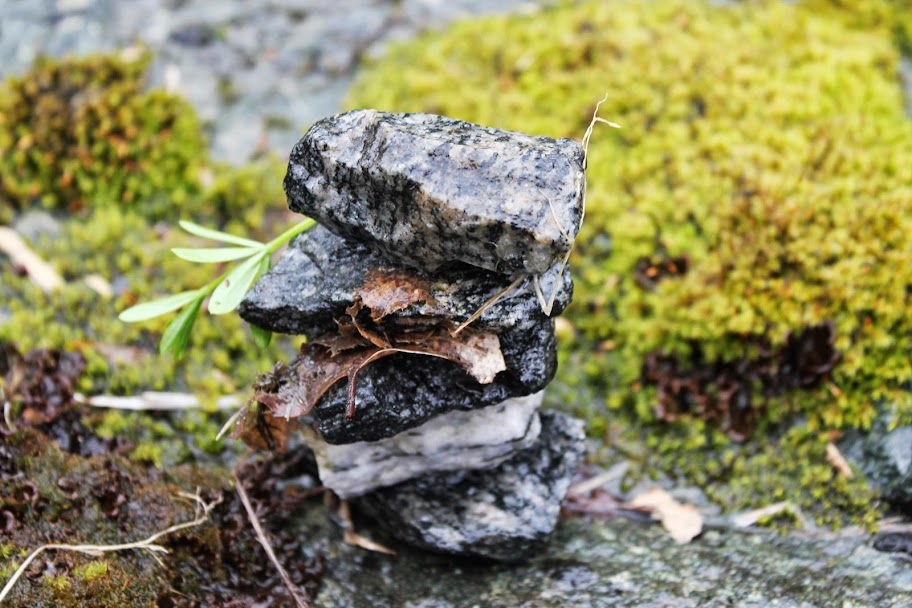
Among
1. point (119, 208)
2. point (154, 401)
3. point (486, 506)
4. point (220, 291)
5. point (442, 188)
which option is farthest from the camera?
point (119, 208)

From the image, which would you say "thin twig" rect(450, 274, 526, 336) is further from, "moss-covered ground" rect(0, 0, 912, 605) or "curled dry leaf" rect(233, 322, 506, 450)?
"moss-covered ground" rect(0, 0, 912, 605)

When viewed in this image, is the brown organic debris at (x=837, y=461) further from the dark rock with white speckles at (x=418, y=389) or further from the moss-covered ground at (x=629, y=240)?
the dark rock with white speckles at (x=418, y=389)

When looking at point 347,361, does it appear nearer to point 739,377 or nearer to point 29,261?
point 739,377

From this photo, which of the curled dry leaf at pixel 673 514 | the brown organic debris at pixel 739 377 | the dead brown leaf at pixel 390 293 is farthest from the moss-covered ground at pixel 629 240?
the dead brown leaf at pixel 390 293

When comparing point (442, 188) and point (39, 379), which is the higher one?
point (442, 188)

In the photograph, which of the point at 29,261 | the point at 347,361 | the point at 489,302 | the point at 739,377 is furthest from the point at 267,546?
the point at 29,261

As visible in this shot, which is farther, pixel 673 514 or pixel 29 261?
pixel 29 261

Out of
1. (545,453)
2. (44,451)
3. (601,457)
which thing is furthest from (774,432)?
(44,451)
